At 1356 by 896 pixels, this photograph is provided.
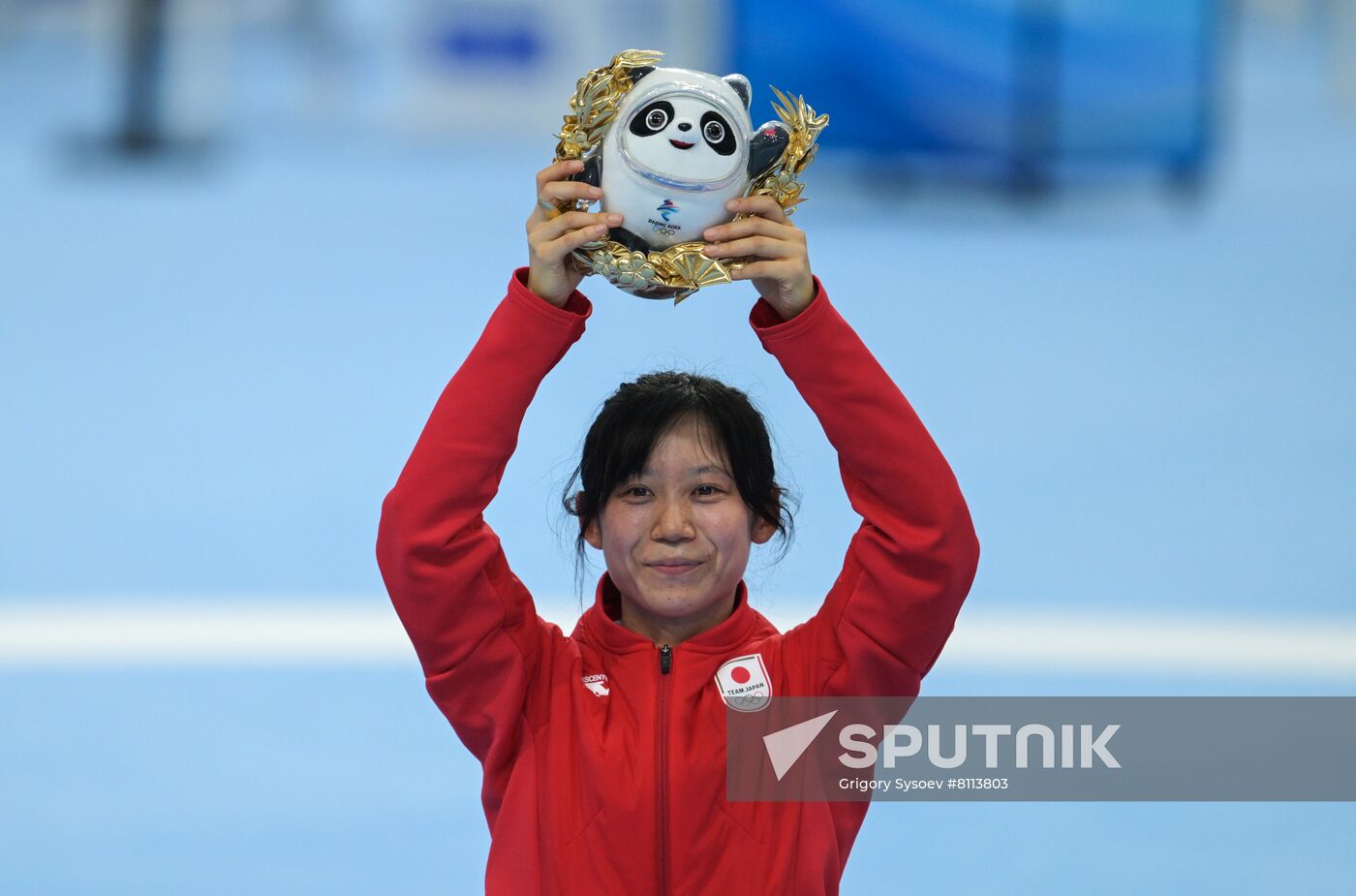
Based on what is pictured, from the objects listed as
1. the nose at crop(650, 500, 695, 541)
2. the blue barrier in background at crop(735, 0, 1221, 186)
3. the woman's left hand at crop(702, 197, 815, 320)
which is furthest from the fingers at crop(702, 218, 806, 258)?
A: the blue barrier in background at crop(735, 0, 1221, 186)

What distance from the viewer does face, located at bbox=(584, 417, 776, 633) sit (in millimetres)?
2525

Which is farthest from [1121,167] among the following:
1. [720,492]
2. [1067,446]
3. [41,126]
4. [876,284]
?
[720,492]

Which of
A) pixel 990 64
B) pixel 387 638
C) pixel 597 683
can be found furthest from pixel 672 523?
pixel 990 64

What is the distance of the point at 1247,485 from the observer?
6633mm

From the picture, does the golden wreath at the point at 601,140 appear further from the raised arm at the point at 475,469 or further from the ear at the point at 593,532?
the ear at the point at 593,532

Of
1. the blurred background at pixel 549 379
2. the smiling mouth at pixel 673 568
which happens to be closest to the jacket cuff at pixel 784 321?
the smiling mouth at pixel 673 568

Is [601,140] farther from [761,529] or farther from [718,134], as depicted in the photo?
[761,529]

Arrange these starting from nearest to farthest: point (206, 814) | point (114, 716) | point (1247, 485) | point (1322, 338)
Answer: point (206, 814)
point (114, 716)
point (1247, 485)
point (1322, 338)

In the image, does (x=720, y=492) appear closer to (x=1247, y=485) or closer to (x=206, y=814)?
(x=206, y=814)

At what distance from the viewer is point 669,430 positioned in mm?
2590

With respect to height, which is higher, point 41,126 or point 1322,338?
point 41,126

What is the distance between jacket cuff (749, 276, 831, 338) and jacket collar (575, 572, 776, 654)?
41cm

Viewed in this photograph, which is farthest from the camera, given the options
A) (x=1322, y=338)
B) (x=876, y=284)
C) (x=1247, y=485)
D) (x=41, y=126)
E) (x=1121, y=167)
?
(x=41, y=126)

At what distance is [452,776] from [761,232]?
7.71ft
